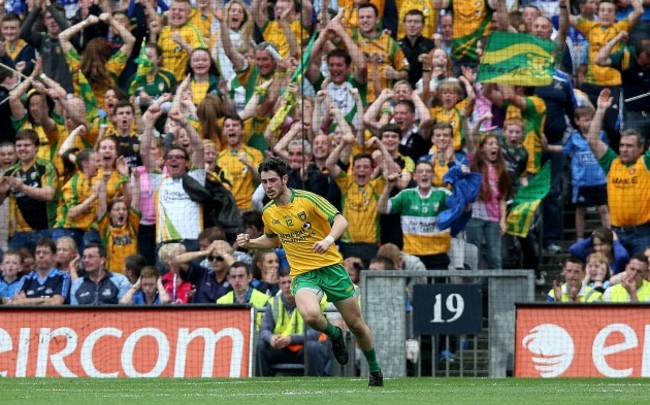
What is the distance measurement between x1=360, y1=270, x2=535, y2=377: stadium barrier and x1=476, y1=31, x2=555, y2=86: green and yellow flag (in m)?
2.89

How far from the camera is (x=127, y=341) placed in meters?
15.4

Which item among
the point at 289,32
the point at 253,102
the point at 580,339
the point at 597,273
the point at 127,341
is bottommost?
the point at 127,341

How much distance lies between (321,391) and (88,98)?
865 cm

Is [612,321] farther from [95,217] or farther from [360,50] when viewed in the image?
[95,217]

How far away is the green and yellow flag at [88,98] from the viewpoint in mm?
19172

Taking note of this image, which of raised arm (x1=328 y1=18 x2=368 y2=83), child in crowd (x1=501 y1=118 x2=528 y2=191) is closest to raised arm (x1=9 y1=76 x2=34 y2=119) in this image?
raised arm (x1=328 y1=18 x2=368 y2=83)

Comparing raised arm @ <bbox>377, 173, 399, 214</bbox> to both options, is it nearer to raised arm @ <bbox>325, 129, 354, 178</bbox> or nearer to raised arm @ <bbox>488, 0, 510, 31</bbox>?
raised arm @ <bbox>325, 129, 354, 178</bbox>

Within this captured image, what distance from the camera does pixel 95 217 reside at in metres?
17.9

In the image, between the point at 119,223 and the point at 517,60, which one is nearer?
the point at 517,60

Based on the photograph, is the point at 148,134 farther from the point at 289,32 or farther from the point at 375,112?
the point at 375,112

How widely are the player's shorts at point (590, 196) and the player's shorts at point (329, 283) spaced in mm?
5907

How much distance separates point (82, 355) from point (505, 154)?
5396 mm

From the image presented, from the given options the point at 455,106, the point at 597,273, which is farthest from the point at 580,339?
the point at 455,106

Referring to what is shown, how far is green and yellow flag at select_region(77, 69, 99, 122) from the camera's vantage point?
1917 cm
